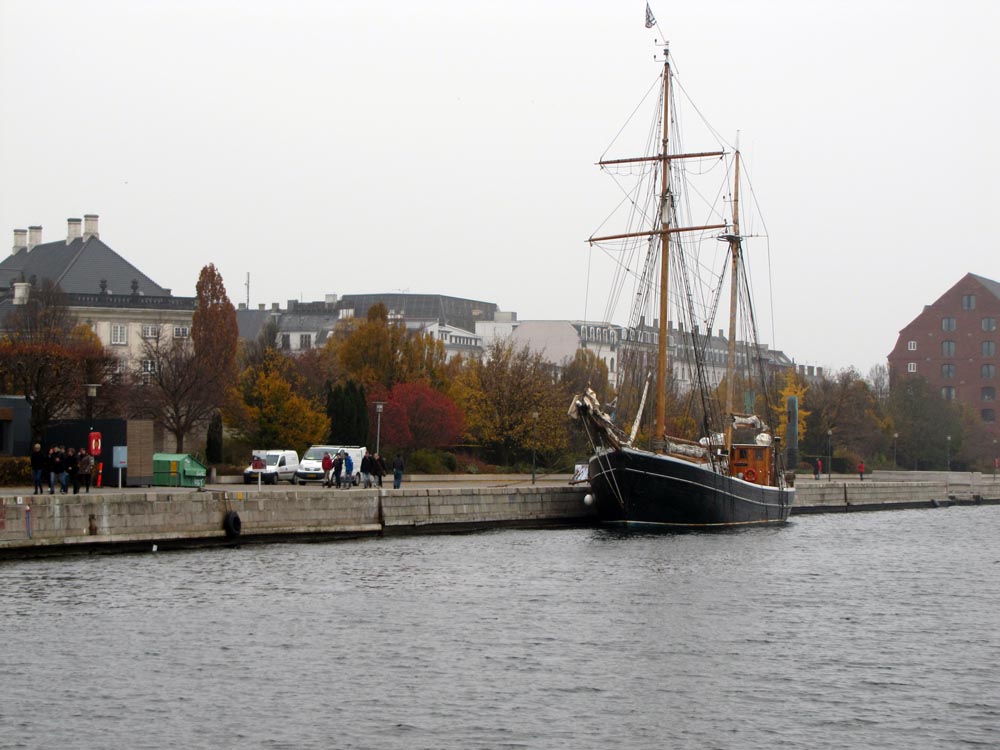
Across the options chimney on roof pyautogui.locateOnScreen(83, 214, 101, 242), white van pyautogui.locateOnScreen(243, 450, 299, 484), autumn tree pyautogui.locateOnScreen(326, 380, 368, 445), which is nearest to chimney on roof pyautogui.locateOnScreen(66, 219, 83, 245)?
chimney on roof pyautogui.locateOnScreen(83, 214, 101, 242)

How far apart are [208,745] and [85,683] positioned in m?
4.45

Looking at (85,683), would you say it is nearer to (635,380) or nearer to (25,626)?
(25,626)

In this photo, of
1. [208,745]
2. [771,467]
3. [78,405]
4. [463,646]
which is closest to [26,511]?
[463,646]

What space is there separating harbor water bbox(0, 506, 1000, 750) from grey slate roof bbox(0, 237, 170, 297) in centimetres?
7933

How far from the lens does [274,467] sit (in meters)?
64.0

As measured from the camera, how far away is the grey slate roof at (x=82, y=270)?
11919 centimetres

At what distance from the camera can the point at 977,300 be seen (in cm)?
15112

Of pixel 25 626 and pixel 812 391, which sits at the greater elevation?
pixel 812 391

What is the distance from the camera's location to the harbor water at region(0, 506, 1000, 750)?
21.8 meters

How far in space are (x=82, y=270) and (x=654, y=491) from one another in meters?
73.8

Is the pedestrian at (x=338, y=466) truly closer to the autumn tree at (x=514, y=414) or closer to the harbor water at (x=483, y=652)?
the harbor water at (x=483, y=652)

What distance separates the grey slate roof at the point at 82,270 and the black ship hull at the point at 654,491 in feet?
228

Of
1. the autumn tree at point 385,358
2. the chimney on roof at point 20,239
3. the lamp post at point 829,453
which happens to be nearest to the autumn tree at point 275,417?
the autumn tree at point 385,358

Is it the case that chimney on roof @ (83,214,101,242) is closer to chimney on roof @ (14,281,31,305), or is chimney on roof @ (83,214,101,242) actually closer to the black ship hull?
chimney on roof @ (14,281,31,305)
